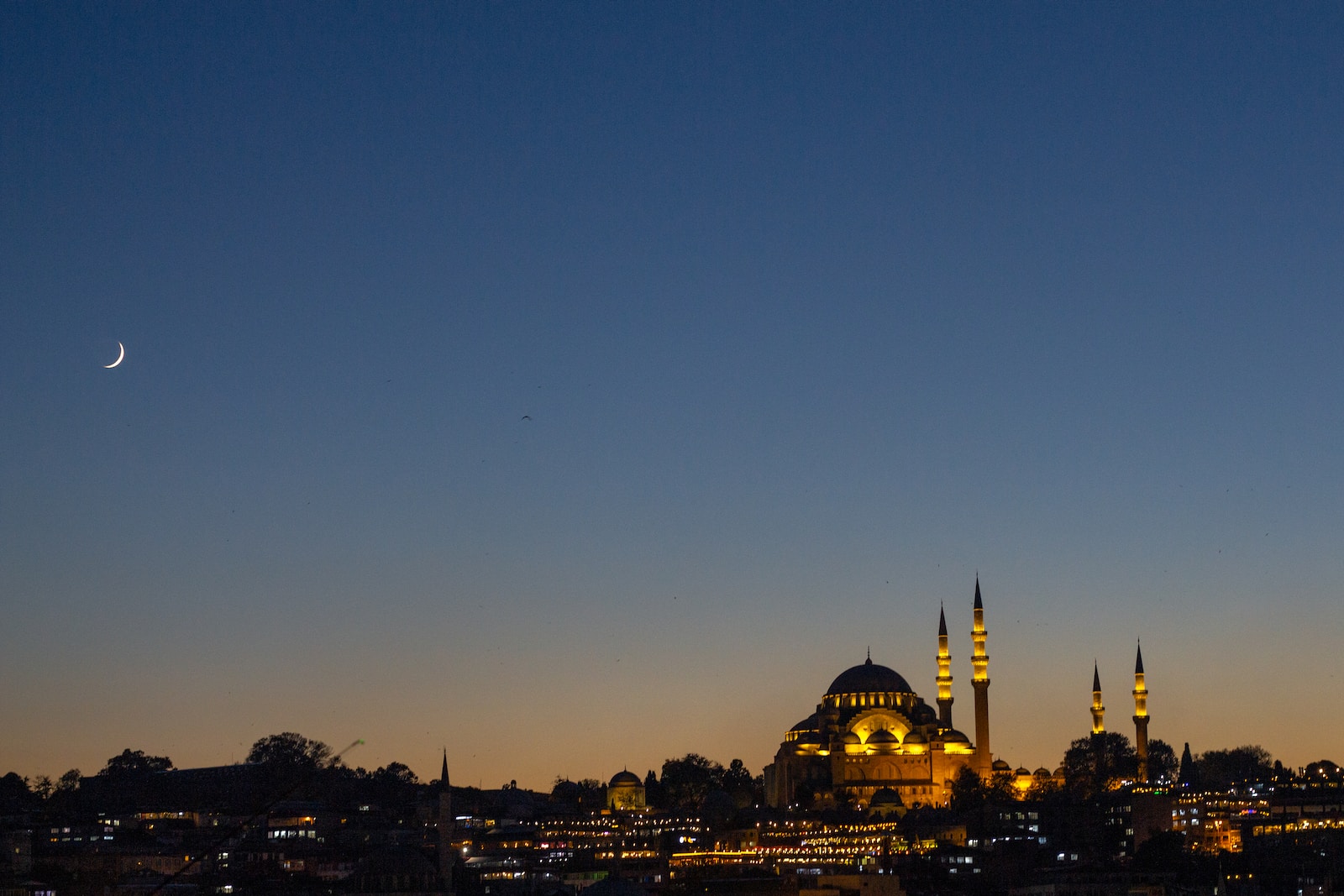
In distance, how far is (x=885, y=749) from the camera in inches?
4296

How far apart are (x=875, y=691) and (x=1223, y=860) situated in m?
32.8

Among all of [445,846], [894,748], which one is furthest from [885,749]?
[445,846]

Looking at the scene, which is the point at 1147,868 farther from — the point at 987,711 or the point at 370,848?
the point at 370,848

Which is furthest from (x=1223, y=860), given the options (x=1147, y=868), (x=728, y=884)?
(x=728, y=884)

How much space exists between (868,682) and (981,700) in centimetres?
1330

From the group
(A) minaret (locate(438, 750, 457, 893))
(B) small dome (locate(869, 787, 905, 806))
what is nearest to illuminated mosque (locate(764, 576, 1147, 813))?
(B) small dome (locate(869, 787, 905, 806))

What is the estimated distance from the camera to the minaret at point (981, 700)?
10312cm

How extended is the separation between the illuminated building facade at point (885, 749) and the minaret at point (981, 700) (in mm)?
41

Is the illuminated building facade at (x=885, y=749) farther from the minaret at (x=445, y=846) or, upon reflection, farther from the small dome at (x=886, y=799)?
the minaret at (x=445, y=846)

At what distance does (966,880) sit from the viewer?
8462 cm

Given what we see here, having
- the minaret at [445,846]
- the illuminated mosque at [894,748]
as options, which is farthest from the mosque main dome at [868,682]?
the minaret at [445,846]

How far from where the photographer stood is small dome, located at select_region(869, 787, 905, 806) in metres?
102

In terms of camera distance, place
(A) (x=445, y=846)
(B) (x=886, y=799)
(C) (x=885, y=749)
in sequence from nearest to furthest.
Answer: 1. (A) (x=445, y=846)
2. (B) (x=886, y=799)
3. (C) (x=885, y=749)

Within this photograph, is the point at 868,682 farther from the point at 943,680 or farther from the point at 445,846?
the point at 445,846
